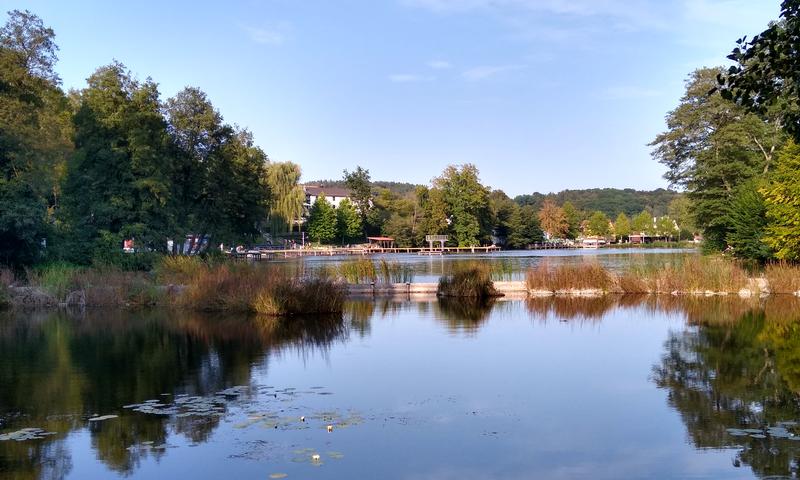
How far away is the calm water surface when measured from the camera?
24.0ft

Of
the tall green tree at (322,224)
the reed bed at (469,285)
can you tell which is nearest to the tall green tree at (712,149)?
the reed bed at (469,285)

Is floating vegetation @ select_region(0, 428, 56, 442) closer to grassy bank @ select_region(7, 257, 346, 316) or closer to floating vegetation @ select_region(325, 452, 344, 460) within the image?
floating vegetation @ select_region(325, 452, 344, 460)

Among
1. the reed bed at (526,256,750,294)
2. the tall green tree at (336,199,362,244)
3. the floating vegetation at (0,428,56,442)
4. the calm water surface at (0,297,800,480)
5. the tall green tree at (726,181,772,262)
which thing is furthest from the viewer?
the tall green tree at (336,199,362,244)

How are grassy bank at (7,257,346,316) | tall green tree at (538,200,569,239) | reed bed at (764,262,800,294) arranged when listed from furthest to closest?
tall green tree at (538,200,569,239), reed bed at (764,262,800,294), grassy bank at (7,257,346,316)

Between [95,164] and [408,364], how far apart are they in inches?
1105

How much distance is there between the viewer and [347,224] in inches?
4279

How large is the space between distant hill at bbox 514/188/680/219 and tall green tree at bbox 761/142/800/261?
465 feet

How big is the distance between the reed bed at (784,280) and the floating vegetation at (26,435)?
23.7 meters

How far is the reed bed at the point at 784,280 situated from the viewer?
2464 centimetres

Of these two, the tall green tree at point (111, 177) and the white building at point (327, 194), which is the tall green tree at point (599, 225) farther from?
the tall green tree at point (111, 177)

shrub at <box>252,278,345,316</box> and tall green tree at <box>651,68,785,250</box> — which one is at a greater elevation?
tall green tree at <box>651,68,785,250</box>

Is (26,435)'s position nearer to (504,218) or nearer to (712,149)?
(712,149)

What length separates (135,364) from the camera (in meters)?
13.3

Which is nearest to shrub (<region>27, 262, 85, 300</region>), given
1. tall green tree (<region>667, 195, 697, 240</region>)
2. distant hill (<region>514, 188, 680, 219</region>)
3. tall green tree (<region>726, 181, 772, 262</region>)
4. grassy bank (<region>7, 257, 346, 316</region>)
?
grassy bank (<region>7, 257, 346, 316</region>)
